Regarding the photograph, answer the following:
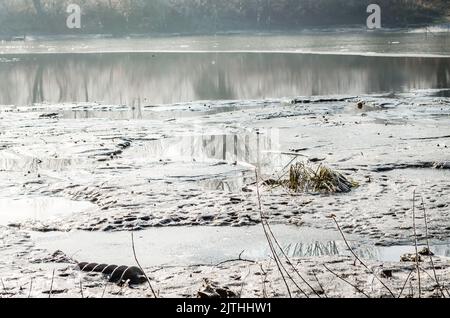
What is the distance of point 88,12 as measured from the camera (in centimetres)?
5484

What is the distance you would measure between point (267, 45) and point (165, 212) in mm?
30212

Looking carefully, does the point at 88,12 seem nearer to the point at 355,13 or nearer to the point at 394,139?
the point at 355,13

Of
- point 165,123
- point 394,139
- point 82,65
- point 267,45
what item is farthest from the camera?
point 267,45

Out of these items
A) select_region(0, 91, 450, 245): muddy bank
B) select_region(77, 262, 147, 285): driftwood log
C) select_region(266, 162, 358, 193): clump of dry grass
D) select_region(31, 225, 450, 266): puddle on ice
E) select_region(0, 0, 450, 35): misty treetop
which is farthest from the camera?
select_region(0, 0, 450, 35): misty treetop

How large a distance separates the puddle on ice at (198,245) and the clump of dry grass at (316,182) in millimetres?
1381

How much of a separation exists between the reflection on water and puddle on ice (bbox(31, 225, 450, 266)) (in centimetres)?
1220

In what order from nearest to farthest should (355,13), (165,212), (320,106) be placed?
1. (165,212)
2. (320,106)
3. (355,13)

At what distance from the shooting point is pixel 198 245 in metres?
6.38

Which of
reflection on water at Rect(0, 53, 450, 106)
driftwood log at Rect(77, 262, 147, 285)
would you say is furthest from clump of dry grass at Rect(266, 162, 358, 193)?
reflection on water at Rect(0, 53, 450, 106)

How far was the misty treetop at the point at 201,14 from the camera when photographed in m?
47.2

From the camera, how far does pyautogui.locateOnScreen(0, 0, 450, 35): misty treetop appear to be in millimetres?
47156

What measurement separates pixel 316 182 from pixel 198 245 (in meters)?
2.26

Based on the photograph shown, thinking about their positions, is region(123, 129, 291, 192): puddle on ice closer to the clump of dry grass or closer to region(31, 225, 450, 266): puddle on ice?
the clump of dry grass

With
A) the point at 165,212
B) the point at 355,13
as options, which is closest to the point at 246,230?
the point at 165,212
